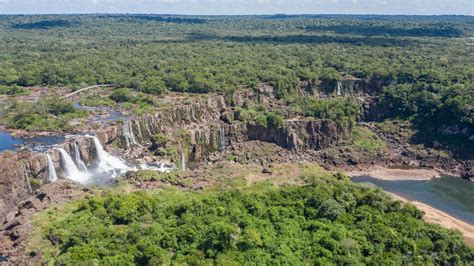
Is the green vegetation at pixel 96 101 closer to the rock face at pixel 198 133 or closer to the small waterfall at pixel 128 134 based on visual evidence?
the rock face at pixel 198 133

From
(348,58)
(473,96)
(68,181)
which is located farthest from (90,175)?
(348,58)

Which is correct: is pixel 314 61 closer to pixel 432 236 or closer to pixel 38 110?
pixel 38 110

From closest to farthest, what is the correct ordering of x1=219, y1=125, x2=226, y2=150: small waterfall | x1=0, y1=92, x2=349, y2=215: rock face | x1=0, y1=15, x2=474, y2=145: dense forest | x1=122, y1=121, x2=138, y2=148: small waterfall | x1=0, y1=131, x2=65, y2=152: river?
x1=0, y1=92, x2=349, y2=215: rock face → x1=0, y1=131, x2=65, y2=152: river → x1=122, y1=121, x2=138, y2=148: small waterfall → x1=219, y1=125, x2=226, y2=150: small waterfall → x1=0, y1=15, x2=474, y2=145: dense forest

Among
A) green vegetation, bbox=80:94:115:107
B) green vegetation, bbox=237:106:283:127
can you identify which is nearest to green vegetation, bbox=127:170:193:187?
green vegetation, bbox=237:106:283:127

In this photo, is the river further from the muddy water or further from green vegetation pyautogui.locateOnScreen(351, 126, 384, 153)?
green vegetation pyautogui.locateOnScreen(351, 126, 384, 153)

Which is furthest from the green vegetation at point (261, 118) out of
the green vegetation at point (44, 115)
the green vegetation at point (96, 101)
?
the green vegetation at point (44, 115)

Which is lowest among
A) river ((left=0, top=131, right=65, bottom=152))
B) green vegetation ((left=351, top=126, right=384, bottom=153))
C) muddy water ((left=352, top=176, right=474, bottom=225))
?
muddy water ((left=352, top=176, right=474, bottom=225))
